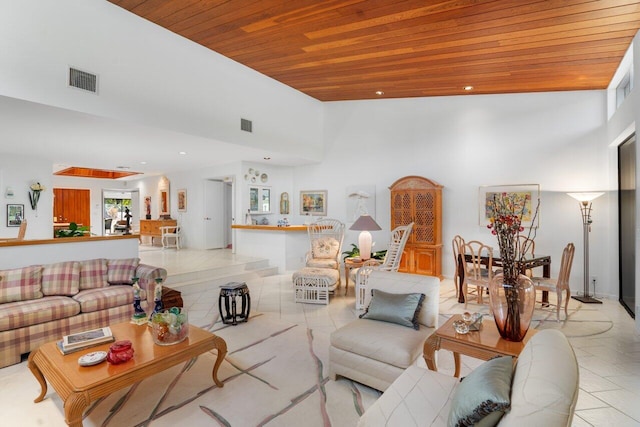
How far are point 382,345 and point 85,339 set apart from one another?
2183mm

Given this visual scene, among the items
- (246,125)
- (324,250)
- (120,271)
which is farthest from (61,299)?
(246,125)

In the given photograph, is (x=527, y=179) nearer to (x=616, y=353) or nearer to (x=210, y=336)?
(x=616, y=353)

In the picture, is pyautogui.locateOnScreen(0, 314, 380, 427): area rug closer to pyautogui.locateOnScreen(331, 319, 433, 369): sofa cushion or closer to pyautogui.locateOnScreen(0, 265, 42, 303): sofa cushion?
pyautogui.locateOnScreen(331, 319, 433, 369): sofa cushion

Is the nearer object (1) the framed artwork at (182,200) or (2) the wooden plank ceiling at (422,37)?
(2) the wooden plank ceiling at (422,37)

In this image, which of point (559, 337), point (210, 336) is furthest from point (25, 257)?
point (559, 337)

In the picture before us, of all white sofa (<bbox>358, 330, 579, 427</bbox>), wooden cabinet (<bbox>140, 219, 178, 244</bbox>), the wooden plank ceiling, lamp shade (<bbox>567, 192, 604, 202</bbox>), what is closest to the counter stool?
white sofa (<bbox>358, 330, 579, 427</bbox>)

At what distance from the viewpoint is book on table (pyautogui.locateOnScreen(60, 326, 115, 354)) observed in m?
2.38

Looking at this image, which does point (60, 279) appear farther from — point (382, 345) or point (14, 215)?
point (14, 215)

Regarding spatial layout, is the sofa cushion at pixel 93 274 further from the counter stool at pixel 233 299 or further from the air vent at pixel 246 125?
the air vent at pixel 246 125

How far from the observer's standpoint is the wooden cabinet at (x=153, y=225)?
9.56 meters

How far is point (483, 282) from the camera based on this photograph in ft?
14.9

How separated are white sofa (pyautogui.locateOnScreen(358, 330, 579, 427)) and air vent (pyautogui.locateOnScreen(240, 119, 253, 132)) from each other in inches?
193

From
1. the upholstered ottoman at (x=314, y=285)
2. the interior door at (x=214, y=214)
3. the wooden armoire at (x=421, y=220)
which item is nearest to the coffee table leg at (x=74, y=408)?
the upholstered ottoman at (x=314, y=285)

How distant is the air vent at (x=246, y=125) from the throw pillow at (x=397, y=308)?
4.10 metres
